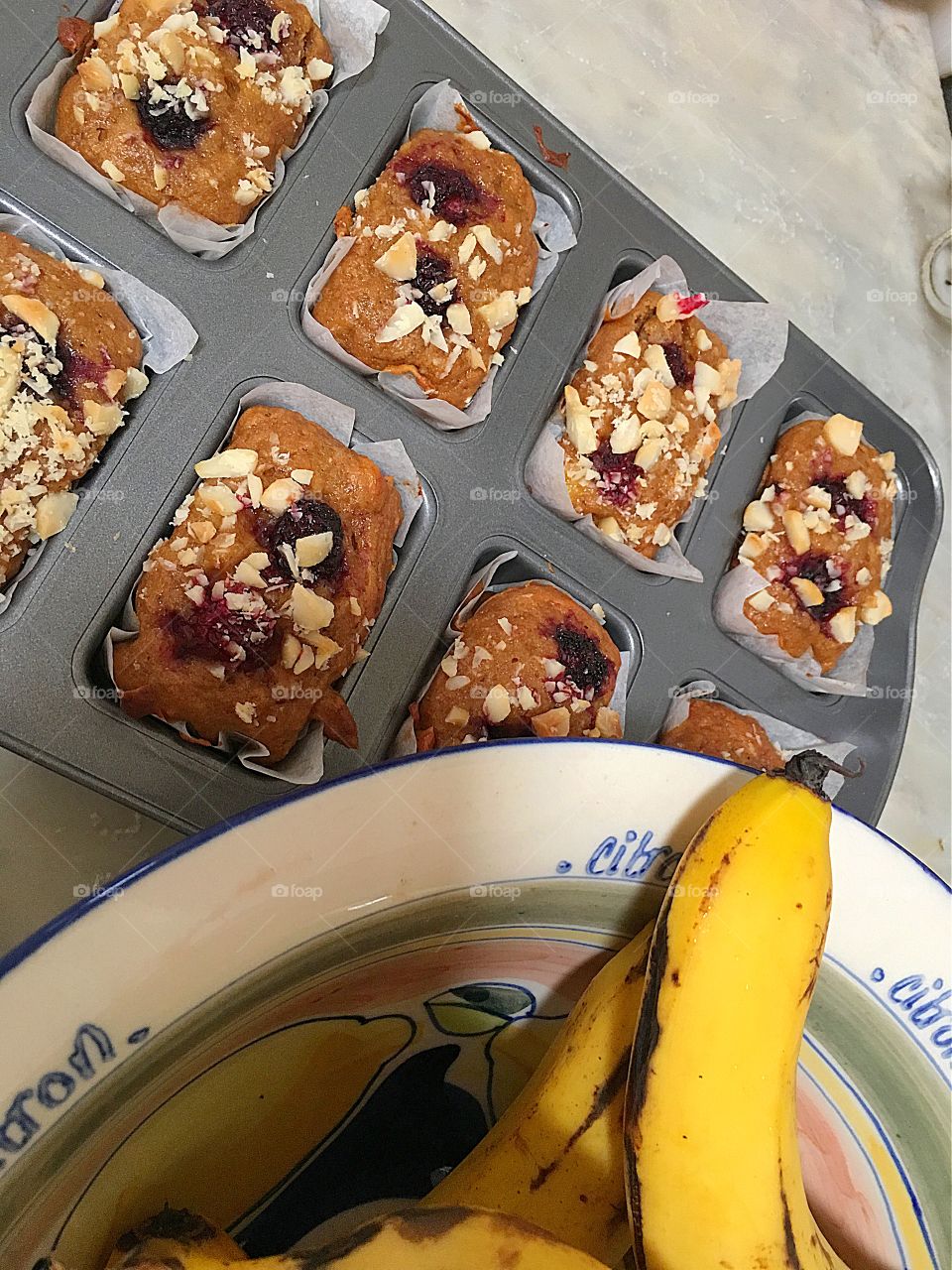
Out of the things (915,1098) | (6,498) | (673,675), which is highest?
(915,1098)

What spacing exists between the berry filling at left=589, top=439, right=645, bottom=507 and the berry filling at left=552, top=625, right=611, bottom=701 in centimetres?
21

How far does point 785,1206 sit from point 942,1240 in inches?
9.5

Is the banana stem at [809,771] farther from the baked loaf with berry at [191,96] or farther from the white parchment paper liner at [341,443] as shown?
the baked loaf with berry at [191,96]

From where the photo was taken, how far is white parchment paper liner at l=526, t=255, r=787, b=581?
129 cm

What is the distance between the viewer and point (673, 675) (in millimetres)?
1357

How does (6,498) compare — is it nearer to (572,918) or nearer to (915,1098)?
(572,918)

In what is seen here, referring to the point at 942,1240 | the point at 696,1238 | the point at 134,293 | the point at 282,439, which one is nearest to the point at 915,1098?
the point at 942,1240

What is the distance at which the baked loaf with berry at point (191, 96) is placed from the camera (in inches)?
44.1

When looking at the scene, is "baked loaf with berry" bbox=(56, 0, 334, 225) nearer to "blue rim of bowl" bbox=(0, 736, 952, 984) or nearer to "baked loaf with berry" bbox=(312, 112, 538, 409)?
"baked loaf with berry" bbox=(312, 112, 538, 409)

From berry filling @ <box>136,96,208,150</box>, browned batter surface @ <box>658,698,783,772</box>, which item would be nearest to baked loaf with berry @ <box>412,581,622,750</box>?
browned batter surface @ <box>658,698,783,772</box>

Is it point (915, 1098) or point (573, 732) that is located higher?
point (915, 1098)

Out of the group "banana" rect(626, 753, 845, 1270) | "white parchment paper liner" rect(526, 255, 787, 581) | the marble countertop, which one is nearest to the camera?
"banana" rect(626, 753, 845, 1270)

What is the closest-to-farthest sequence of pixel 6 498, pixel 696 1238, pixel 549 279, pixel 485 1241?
pixel 485 1241 → pixel 696 1238 → pixel 6 498 → pixel 549 279

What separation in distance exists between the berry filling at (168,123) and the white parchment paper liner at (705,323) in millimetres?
586
